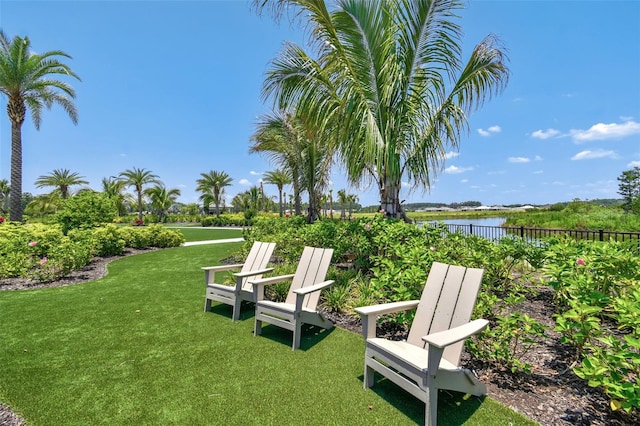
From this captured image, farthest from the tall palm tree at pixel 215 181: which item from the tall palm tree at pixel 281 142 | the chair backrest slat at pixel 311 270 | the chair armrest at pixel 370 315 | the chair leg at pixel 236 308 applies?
the chair armrest at pixel 370 315

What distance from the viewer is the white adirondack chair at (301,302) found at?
3141mm

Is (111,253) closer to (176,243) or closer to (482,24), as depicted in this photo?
(176,243)

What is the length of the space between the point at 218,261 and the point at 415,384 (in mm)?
7226

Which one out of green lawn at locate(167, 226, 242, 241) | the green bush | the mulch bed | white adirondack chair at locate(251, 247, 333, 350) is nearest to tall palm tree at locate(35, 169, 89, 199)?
green lawn at locate(167, 226, 242, 241)

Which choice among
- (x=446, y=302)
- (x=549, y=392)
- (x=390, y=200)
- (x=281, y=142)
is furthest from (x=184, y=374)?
(x=281, y=142)

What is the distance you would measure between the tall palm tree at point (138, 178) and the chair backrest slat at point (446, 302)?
121ft

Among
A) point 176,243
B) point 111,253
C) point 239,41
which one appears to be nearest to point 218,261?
point 111,253

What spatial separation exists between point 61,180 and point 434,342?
129 feet

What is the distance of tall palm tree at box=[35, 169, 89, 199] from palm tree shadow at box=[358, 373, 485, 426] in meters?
38.5

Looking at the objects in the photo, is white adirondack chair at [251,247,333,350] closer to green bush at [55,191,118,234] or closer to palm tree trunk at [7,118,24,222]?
green bush at [55,191,118,234]

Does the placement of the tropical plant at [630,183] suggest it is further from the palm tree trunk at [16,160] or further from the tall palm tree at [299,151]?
the palm tree trunk at [16,160]

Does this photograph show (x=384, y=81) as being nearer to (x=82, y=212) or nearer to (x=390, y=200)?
(x=390, y=200)

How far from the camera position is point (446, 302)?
2588mm

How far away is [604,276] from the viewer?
2859 mm
